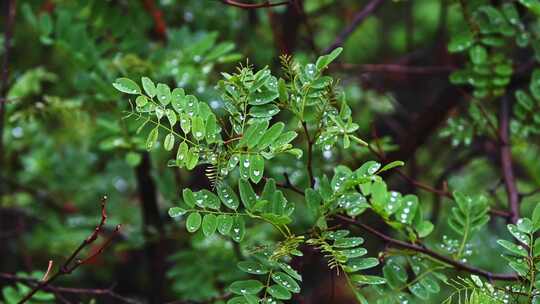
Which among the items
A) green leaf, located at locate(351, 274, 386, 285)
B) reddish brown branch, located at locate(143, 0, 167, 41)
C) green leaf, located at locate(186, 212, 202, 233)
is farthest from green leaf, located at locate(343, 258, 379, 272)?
reddish brown branch, located at locate(143, 0, 167, 41)

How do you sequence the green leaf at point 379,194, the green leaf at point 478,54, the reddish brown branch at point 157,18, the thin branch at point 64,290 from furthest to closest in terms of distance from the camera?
1. the reddish brown branch at point 157,18
2. the green leaf at point 478,54
3. the thin branch at point 64,290
4. the green leaf at point 379,194

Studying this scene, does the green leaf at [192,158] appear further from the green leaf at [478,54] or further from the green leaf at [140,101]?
the green leaf at [478,54]

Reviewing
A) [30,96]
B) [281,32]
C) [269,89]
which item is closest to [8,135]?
[30,96]

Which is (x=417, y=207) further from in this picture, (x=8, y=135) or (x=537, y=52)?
(x=8, y=135)

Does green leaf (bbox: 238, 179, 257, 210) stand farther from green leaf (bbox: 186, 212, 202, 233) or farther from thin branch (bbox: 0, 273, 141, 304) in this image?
thin branch (bbox: 0, 273, 141, 304)

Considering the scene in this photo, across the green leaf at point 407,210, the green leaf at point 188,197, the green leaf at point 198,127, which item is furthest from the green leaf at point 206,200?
the green leaf at point 407,210
